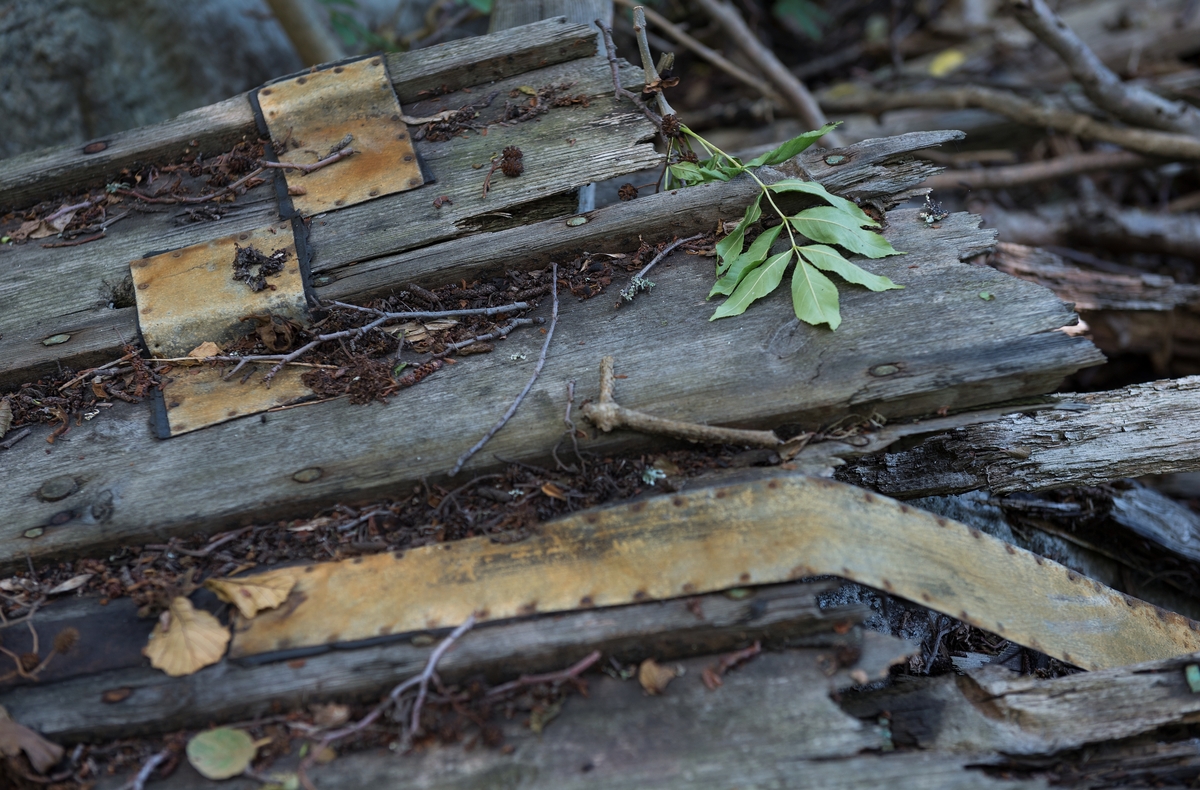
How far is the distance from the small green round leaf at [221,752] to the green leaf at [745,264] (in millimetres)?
1704

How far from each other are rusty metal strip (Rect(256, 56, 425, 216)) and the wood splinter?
1179 millimetres

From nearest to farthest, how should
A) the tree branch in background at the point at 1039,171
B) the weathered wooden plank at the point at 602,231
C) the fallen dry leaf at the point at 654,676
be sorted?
1. the fallen dry leaf at the point at 654,676
2. the weathered wooden plank at the point at 602,231
3. the tree branch in background at the point at 1039,171


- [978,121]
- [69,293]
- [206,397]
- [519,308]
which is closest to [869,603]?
[519,308]

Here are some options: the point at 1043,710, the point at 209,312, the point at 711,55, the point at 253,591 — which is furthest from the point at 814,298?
the point at 711,55

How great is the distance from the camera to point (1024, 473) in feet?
8.11

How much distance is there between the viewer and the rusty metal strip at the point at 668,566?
1.86 m

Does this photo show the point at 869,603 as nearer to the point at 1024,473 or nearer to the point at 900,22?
the point at 1024,473

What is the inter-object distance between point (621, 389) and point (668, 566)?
1.77ft

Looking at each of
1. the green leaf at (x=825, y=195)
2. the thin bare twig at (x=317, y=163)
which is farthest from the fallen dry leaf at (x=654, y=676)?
the thin bare twig at (x=317, y=163)

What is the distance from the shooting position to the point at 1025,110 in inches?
190

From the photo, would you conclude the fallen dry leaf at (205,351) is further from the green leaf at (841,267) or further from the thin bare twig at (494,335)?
the green leaf at (841,267)

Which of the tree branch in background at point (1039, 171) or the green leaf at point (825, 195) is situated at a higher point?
the green leaf at point (825, 195)

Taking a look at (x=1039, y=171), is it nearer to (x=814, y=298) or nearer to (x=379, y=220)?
(x=814, y=298)

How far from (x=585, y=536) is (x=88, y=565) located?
1408 millimetres
